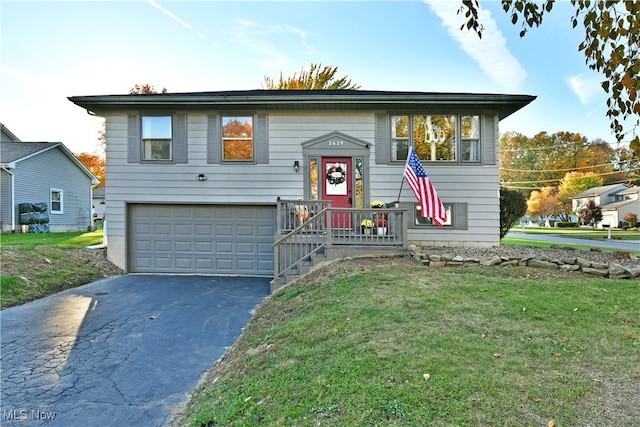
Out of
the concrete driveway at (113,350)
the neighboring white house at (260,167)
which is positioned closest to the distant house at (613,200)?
the neighboring white house at (260,167)

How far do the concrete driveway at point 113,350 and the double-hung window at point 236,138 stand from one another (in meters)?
3.76

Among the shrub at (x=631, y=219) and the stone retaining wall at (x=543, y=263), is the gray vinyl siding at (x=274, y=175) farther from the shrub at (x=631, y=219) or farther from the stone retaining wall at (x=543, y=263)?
the shrub at (x=631, y=219)

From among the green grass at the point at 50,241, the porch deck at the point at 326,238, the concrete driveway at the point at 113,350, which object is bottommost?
the concrete driveway at the point at 113,350

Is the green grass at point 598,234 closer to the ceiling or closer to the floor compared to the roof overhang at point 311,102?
closer to the floor

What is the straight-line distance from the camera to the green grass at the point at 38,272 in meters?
6.88

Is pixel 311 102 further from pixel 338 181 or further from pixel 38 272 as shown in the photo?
pixel 38 272

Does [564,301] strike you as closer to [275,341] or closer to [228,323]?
[275,341]

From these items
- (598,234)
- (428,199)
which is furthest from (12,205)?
(598,234)

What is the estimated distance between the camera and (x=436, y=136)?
30.0 ft

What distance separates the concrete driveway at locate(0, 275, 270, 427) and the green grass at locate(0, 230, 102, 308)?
477mm

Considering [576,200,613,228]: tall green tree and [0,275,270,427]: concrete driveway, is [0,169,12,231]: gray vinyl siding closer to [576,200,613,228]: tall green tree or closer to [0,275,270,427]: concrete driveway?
[0,275,270,427]: concrete driveway

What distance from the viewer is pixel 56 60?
35.0ft

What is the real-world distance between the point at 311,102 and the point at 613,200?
43817 millimetres

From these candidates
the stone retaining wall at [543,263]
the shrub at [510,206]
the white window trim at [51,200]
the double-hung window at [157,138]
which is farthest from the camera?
the white window trim at [51,200]
